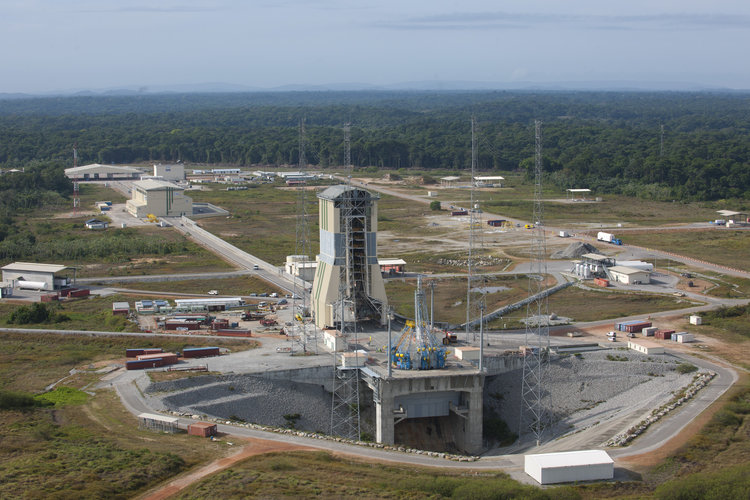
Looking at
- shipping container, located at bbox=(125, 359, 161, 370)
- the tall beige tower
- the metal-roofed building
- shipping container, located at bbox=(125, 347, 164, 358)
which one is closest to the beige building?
the metal-roofed building

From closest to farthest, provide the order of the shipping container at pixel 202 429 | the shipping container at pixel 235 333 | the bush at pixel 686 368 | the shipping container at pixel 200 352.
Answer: the shipping container at pixel 202 429 → the bush at pixel 686 368 → the shipping container at pixel 200 352 → the shipping container at pixel 235 333

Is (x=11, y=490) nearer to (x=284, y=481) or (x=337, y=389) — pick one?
(x=284, y=481)

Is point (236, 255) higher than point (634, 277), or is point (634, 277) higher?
point (634, 277)

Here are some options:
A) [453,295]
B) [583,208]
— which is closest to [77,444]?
[453,295]

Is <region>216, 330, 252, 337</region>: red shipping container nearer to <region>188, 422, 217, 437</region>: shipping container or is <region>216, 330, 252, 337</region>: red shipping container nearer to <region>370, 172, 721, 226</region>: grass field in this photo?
<region>188, 422, 217, 437</region>: shipping container

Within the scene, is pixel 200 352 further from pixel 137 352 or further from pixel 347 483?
pixel 347 483

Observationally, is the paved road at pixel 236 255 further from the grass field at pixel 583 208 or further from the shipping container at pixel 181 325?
the grass field at pixel 583 208

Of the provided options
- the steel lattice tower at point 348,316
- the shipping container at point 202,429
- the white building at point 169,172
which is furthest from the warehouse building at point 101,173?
the shipping container at point 202,429
